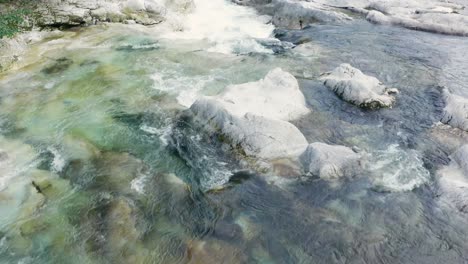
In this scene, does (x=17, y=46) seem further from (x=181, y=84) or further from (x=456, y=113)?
(x=456, y=113)

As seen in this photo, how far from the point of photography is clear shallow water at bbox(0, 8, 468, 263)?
8.44 m

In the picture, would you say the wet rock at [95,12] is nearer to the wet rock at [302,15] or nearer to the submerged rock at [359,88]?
the wet rock at [302,15]

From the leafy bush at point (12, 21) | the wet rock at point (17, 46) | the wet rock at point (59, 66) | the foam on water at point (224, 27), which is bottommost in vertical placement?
the foam on water at point (224, 27)

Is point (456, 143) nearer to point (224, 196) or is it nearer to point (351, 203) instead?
point (351, 203)

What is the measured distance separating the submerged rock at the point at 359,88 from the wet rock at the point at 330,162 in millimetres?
3624

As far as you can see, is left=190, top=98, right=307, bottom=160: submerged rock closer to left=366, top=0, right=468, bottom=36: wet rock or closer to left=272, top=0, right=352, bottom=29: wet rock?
left=272, top=0, right=352, bottom=29: wet rock

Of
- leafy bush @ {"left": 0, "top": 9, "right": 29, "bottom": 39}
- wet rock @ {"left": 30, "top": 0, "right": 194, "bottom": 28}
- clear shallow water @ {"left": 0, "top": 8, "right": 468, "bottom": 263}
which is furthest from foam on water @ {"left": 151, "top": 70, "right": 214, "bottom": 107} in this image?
leafy bush @ {"left": 0, "top": 9, "right": 29, "bottom": 39}

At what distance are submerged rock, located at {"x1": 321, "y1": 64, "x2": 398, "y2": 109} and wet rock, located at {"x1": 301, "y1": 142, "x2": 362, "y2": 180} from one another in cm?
362

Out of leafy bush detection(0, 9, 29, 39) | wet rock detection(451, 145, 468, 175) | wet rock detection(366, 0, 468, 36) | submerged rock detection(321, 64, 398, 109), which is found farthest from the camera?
wet rock detection(366, 0, 468, 36)

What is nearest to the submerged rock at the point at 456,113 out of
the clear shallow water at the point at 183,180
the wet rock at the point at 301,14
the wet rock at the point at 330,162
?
the clear shallow water at the point at 183,180

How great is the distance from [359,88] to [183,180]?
24.2 feet

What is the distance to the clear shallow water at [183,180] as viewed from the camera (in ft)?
27.7

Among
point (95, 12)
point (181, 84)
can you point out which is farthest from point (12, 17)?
point (181, 84)

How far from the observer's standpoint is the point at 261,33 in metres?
21.8
